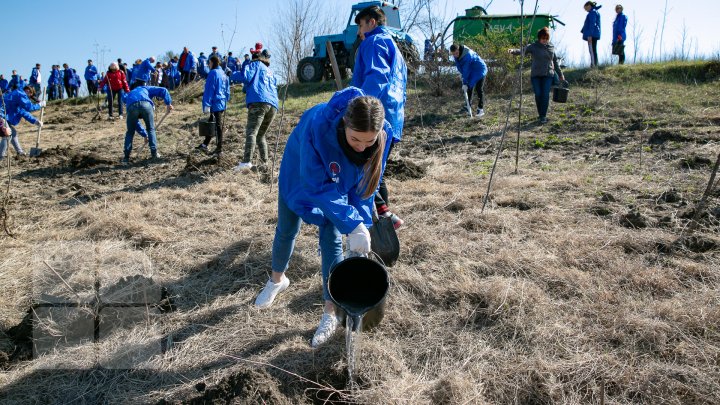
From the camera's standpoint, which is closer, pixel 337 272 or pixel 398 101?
pixel 337 272

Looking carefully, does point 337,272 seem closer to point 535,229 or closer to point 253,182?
point 535,229

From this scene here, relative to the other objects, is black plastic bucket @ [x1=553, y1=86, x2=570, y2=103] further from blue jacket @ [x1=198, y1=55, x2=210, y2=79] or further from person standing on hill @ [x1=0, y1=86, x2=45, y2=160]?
blue jacket @ [x1=198, y1=55, x2=210, y2=79]

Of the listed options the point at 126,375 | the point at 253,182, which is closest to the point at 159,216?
the point at 253,182

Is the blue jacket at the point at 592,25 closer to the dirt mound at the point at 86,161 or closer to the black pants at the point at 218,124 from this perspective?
the black pants at the point at 218,124

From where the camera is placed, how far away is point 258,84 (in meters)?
6.57

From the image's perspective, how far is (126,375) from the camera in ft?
8.27

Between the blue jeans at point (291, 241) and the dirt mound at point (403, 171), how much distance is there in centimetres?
303

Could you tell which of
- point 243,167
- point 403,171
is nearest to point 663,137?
point 403,171

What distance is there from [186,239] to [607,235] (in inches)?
130

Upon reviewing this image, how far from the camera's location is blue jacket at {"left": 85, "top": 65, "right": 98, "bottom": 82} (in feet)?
64.2

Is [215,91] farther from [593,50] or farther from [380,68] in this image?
[593,50]

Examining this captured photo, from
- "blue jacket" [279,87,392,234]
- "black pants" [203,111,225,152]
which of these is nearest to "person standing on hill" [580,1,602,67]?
"black pants" [203,111,225,152]

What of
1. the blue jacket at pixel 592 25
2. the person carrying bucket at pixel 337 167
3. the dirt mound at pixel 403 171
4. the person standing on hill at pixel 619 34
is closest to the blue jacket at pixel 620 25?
the person standing on hill at pixel 619 34

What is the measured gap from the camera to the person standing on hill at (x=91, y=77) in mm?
19594
